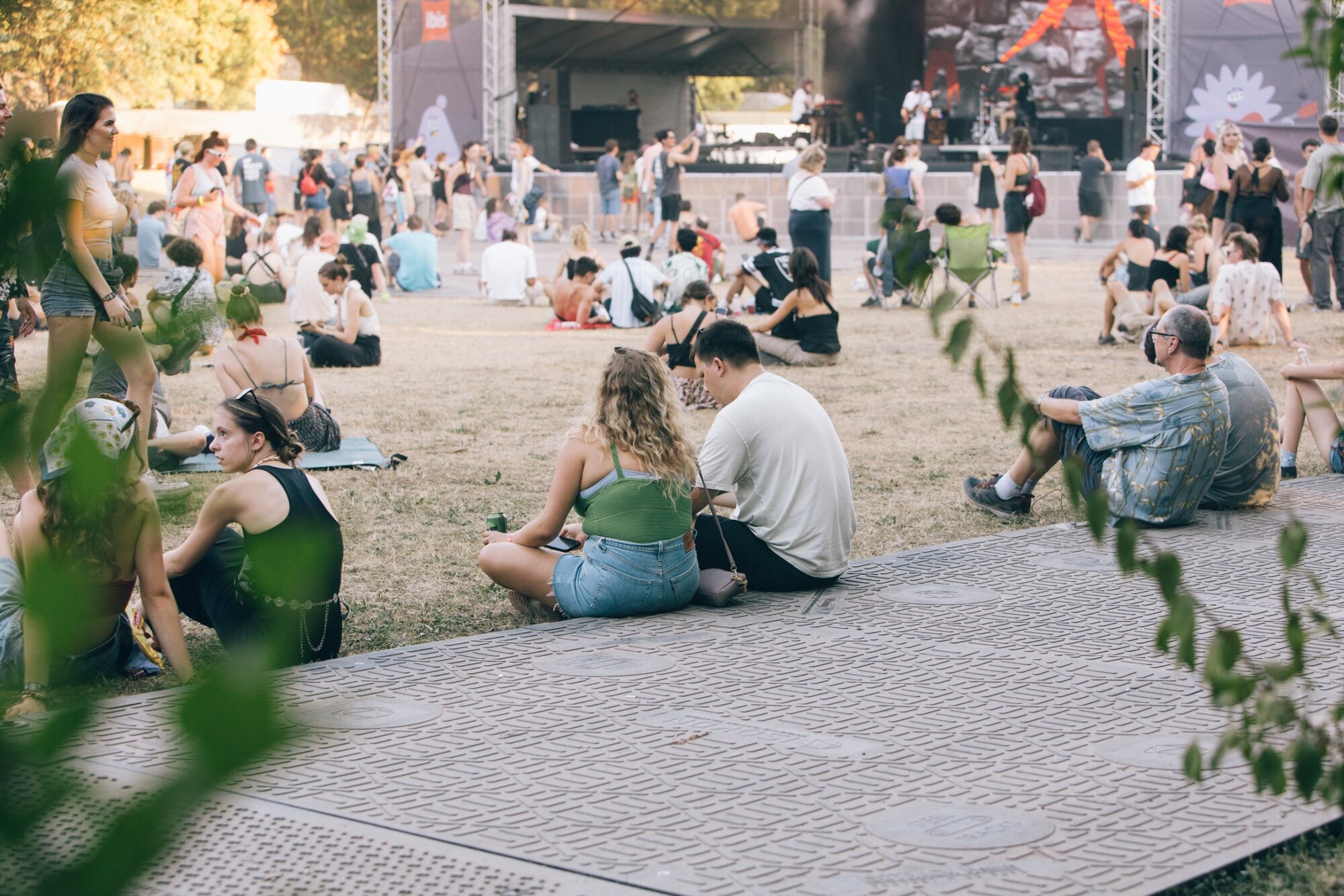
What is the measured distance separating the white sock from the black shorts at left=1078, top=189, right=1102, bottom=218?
20.8 m

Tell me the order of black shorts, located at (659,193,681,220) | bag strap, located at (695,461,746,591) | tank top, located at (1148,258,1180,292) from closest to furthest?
bag strap, located at (695,461,746,591)
tank top, located at (1148,258,1180,292)
black shorts, located at (659,193,681,220)

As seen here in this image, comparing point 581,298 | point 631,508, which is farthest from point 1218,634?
point 581,298

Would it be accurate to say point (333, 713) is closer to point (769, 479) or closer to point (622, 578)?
point (622, 578)

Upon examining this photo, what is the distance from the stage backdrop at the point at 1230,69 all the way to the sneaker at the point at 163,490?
24525mm

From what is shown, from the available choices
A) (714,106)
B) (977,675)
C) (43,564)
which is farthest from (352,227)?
(714,106)

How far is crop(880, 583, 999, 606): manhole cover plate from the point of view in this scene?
18.0 feet

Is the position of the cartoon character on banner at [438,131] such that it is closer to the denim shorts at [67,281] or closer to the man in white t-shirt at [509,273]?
the man in white t-shirt at [509,273]

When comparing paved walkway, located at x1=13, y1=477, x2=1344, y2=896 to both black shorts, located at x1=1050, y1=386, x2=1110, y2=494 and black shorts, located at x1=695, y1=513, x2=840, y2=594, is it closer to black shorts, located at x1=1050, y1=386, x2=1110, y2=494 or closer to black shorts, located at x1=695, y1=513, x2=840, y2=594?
black shorts, located at x1=695, y1=513, x2=840, y2=594

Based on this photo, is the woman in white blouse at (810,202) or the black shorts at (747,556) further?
the woman in white blouse at (810,202)

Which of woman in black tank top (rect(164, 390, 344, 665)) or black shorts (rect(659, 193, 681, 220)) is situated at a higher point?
black shorts (rect(659, 193, 681, 220))

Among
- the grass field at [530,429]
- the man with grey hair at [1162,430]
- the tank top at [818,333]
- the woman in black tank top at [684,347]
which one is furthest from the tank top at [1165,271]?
the man with grey hair at [1162,430]

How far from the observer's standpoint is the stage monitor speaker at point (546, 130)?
109ft

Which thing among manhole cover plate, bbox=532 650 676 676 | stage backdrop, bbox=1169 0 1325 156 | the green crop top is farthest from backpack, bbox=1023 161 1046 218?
manhole cover plate, bbox=532 650 676 676

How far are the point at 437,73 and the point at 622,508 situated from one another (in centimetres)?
2804
